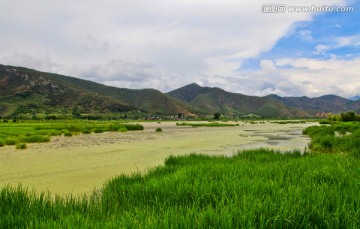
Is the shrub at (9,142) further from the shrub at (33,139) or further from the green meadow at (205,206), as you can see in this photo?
the green meadow at (205,206)

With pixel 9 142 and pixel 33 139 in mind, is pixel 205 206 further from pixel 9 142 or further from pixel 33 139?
pixel 33 139

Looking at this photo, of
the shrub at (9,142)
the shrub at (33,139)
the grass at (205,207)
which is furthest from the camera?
the shrub at (33,139)

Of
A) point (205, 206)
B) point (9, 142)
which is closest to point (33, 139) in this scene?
point (9, 142)

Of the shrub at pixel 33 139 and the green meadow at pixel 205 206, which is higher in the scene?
the green meadow at pixel 205 206

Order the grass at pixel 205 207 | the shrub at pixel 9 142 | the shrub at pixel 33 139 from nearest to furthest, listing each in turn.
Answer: the grass at pixel 205 207, the shrub at pixel 9 142, the shrub at pixel 33 139

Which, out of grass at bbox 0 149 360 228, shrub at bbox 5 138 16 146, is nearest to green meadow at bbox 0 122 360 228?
grass at bbox 0 149 360 228

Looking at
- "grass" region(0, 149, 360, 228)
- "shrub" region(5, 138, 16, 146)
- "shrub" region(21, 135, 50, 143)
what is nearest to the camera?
"grass" region(0, 149, 360, 228)

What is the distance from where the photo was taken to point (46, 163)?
53.2 feet

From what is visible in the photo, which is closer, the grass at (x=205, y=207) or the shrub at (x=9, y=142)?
the grass at (x=205, y=207)

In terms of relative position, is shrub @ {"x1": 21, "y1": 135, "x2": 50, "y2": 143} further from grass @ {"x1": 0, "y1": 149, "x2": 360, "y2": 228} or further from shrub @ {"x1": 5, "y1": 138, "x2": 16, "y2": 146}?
grass @ {"x1": 0, "y1": 149, "x2": 360, "y2": 228}

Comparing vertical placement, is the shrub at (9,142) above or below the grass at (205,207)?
below

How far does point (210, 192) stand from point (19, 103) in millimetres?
178281

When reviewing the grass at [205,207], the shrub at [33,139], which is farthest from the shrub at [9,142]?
the grass at [205,207]

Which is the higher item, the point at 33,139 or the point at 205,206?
the point at 205,206
